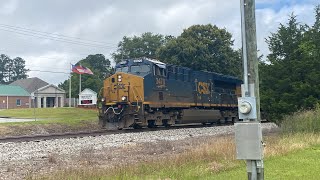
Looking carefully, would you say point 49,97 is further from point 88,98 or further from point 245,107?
point 245,107

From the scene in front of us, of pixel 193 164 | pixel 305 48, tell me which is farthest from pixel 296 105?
pixel 193 164

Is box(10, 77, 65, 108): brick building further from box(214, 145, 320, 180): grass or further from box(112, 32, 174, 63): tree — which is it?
box(214, 145, 320, 180): grass

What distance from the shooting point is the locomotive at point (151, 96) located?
897 inches

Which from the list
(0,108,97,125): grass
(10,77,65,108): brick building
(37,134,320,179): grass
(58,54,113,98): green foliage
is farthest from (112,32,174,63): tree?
(37,134,320,179): grass

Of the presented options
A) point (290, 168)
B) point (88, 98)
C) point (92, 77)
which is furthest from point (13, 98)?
point (290, 168)

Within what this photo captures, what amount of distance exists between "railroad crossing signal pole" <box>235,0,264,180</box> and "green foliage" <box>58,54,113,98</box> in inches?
1996

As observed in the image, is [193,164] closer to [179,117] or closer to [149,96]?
[149,96]

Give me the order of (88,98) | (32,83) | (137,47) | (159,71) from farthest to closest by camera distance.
A: (32,83), (137,47), (88,98), (159,71)

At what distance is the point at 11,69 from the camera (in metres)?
143

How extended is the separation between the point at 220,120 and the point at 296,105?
1137cm

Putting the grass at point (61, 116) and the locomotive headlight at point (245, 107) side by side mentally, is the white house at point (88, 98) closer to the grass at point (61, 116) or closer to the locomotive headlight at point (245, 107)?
the grass at point (61, 116)

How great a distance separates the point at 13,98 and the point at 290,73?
229 ft

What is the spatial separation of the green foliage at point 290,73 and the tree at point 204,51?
1176 inches

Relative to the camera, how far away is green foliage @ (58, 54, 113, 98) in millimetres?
82750
